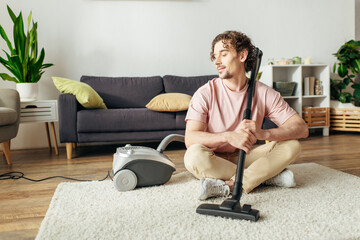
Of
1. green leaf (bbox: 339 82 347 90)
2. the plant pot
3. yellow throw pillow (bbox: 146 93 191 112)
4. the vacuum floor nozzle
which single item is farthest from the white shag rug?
green leaf (bbox: 339 82 347 90)

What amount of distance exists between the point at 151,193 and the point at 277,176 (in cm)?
63

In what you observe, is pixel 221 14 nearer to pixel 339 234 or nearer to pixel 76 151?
pixel 76 151

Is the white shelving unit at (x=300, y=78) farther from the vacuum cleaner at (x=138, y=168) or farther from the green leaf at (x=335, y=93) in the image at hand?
the vacuum cleaner at (x=138, y=168)

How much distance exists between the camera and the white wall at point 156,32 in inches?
138

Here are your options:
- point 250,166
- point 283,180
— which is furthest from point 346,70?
point 250,166

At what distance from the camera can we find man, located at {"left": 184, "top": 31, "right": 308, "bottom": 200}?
5.07ft

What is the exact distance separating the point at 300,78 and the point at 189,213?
293 cm

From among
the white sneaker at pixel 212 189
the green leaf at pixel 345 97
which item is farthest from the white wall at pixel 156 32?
the white sneaker at pixel 212 189

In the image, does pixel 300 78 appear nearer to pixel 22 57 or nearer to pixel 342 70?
pixel 342 70

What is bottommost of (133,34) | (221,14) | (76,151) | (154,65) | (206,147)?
(76,151)

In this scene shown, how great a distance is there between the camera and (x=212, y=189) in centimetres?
148

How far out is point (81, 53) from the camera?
3.56 meters

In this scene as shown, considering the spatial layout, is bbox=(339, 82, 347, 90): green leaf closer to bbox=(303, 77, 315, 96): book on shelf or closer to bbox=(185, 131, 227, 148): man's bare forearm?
bbox=(303, 77, 315, 96): book on shelf

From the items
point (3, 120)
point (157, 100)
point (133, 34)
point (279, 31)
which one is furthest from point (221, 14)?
point (3, 120)
